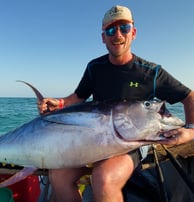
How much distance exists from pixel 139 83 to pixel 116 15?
0.78 metres

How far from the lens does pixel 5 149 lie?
2.18m

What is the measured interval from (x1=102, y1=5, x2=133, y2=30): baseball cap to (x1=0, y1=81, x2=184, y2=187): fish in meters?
1.08

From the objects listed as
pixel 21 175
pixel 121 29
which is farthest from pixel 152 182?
pixel 121 29

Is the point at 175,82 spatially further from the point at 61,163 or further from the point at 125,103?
the point at 61,163

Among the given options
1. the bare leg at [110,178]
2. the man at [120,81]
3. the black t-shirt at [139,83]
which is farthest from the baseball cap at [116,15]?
the bare leg at [110,178]

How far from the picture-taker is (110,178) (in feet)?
6.61

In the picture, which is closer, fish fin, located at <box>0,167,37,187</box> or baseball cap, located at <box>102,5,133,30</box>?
fish fin, located at <box>0,167,37,187</box>

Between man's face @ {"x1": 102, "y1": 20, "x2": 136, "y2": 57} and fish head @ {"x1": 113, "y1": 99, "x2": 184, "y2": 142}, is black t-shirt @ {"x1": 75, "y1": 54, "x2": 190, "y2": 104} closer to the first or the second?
man's face @ {"x1": 102, "y1": 20, "x2": 136, "y2": 57}

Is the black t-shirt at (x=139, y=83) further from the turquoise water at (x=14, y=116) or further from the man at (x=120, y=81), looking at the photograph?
the turquoise water at (x=14, y=116)

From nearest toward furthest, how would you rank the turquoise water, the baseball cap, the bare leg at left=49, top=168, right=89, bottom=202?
the bare leg at left=49, top=168, right=89, bottom=202, the baseball cap, the turquoise water

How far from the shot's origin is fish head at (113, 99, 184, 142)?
1.93 metres

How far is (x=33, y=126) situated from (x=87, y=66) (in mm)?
1239

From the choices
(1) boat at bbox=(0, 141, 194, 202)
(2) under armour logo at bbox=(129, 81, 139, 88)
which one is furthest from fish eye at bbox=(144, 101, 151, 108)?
(1) boat at bbox=(0, 141, 194, 202)

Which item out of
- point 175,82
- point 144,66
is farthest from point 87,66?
point 175,82
